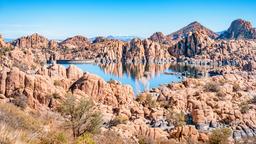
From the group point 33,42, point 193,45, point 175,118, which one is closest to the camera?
point 175,118

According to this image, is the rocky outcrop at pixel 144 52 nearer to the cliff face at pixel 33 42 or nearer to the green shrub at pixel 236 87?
the cliff face at pixel 33 42

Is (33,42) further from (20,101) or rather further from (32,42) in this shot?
(20,101)

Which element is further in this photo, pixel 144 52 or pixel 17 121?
pixel 144 52

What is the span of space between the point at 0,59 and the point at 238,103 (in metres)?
51.7

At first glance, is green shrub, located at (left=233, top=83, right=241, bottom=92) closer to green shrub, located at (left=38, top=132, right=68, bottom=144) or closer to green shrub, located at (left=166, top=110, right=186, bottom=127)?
green shrub, located at (left=166, top=110, right=186, bottom=127)

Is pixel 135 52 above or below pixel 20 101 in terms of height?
above

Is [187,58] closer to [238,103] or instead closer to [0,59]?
[0,59]

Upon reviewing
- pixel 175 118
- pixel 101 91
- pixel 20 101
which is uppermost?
pixel 20 101

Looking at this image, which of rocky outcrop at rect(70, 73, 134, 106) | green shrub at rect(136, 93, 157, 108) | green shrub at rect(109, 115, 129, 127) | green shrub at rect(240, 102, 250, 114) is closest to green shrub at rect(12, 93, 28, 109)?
green shrub at rect(109, 115, 129, 127)

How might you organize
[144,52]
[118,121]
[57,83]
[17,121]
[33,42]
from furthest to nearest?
[33,42]
[144,52]
[57,83]
[118,121]
[17,121]

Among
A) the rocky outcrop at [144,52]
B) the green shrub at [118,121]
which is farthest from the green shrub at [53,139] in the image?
the rocky outcrop at [144,52]

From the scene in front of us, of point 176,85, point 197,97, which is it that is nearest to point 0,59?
point 176,85

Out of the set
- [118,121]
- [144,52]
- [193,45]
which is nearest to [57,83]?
[118,121]

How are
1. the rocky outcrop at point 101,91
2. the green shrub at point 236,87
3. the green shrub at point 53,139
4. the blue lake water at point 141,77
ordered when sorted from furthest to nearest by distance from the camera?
the blue lake water at point 141,77
the green shrub at point 236,87
the rocky outcrop at point 101,91
the green shrub at point 53,139
